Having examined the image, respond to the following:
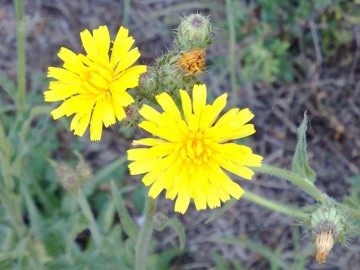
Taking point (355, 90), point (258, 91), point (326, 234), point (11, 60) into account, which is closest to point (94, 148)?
point (11, 60)

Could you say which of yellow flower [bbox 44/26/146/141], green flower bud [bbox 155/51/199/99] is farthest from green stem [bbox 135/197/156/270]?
green flower bud [bbox 155/51/199/99]

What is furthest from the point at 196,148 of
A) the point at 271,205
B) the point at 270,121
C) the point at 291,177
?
the point at 270,121

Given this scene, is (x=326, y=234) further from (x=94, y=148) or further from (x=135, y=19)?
(x=135, y=19)

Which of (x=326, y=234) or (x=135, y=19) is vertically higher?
(x=135, y=19)

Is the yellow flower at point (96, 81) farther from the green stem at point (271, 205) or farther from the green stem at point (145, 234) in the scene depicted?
the green stem at point (271, 205)

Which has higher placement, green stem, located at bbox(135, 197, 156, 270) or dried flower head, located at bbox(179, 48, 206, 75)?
dried flower head, located at bbox(179, 48, 206, 75)

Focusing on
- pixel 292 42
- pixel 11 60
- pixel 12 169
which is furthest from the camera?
pixel 11 60

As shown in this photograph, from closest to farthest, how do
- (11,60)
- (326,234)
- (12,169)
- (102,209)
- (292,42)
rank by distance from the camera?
(326,234), (12,169), (102,209), (292,42), (11,60)

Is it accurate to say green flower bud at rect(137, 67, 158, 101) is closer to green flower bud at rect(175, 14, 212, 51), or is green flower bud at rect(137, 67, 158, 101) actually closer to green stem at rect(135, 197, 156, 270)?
green flower bud at rect(175, 14, 212, 51)
